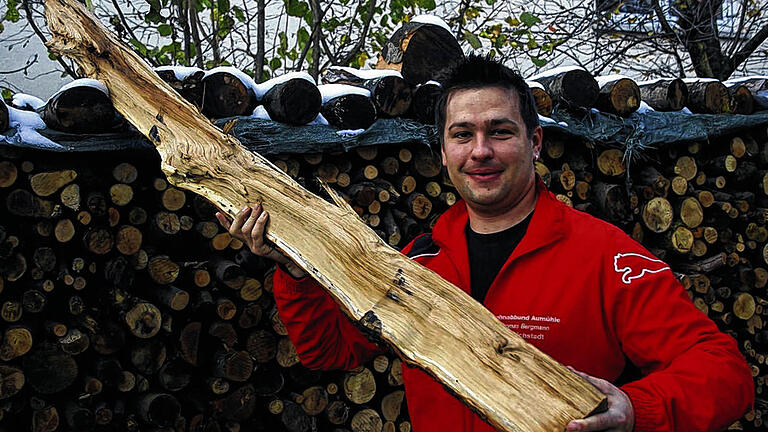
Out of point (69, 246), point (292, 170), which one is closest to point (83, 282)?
point (69, 246)

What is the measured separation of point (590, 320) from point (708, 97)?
2.73 meters

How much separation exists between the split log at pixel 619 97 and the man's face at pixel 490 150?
195 centimetres

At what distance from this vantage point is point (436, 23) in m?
3.27

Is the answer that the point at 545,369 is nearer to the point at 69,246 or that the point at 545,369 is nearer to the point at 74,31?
the point at 69,246

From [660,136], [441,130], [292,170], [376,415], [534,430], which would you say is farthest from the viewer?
[660,136]

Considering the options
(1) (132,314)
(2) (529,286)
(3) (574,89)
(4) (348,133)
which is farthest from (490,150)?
(3) (574,89)

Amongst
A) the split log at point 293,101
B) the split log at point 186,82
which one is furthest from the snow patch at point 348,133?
the split log at point 186,82

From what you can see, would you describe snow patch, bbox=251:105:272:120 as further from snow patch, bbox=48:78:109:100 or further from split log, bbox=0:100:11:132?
split log, bbox=0:100:11:132

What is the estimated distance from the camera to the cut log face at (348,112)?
115 inches

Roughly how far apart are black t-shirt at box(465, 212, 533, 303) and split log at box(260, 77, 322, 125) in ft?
4.11

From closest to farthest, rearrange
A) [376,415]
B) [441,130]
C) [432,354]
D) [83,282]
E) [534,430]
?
1. [534,430]
2. [432,354]
3. [441,130]
4. [83,282]
5. [376,415]

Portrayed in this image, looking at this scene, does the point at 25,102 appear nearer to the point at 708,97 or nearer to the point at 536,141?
the point at 536,141

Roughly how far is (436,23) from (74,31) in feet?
5.46

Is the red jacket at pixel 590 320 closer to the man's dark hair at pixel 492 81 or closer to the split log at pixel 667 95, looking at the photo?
the man's dark hair at pixel 492 81
